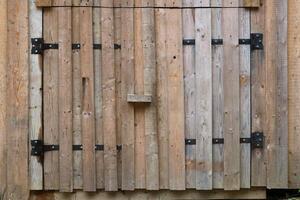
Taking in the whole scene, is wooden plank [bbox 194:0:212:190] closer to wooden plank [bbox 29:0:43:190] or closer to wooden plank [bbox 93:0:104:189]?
wooden plank [bbox 93:0:104:189]

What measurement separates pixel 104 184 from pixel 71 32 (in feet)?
5.26

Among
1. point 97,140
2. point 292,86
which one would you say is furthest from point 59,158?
point 292,86

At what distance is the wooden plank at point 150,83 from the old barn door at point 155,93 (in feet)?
0.03

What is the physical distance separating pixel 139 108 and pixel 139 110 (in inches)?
0.8

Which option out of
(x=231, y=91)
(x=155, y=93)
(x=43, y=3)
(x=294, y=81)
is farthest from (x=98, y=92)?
(x=294, y=81)

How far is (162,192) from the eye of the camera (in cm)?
635

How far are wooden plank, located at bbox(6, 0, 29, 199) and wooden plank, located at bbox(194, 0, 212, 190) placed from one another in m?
1.76

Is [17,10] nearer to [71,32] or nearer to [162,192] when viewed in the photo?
[71,32]

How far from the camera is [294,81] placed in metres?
6.32

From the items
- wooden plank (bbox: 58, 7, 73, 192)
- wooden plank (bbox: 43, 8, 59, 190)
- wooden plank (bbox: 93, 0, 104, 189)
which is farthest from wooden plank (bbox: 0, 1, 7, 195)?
wooden plank (bbox: 93, 0, 104, 189)

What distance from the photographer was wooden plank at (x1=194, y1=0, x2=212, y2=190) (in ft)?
20.5

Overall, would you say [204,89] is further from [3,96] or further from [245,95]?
[3,96]

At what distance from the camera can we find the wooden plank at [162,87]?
6.26 meters

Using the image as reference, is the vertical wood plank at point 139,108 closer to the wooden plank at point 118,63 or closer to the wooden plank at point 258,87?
the wooden plank at point 118,63
